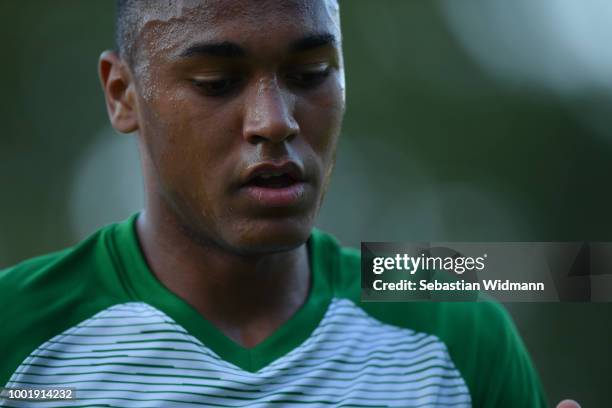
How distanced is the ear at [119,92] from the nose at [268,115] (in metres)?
0.36

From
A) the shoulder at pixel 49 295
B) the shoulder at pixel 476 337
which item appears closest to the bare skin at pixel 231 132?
the shoulder at pixel 49 295

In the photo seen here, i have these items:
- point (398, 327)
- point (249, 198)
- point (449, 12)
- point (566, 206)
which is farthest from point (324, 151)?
point (449, 12)

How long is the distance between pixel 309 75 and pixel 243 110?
19 centimetres

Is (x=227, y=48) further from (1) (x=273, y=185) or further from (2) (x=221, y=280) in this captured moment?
(2) (x=221, y=280)

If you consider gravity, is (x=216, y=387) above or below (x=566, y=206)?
below

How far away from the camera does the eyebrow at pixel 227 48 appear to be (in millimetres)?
1694

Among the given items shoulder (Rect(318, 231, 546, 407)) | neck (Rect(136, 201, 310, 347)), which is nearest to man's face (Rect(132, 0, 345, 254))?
neck (Rect(136, 201, 310, 347))

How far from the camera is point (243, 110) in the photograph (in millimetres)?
1719

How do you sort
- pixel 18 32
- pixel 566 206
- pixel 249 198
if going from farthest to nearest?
1. pixel 18 32
2. pixel 566 206
3. pixel 249 198

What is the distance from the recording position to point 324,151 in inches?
72.4

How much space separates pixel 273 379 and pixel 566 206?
10.8 feet

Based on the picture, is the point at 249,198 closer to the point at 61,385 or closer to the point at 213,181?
the point at 213,181

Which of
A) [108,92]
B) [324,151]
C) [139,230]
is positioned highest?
[108,92]

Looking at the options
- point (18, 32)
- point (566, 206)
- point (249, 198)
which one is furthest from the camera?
point (18, 32)
